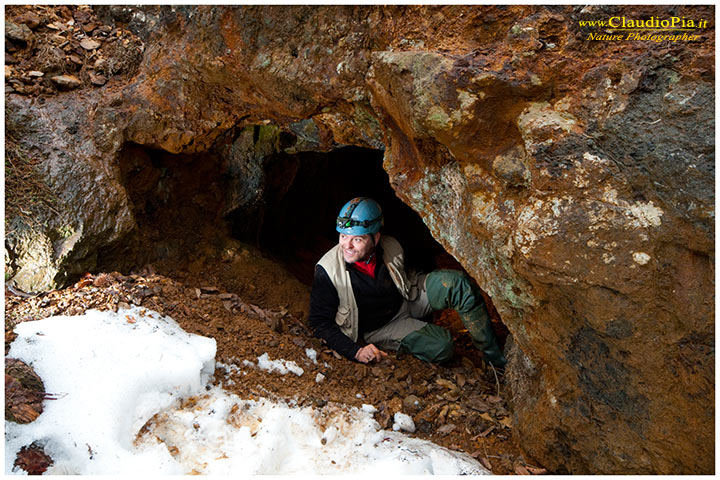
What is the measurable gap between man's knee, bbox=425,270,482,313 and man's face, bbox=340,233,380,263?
595 mm

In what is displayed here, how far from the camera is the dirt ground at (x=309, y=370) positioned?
318 centimetres

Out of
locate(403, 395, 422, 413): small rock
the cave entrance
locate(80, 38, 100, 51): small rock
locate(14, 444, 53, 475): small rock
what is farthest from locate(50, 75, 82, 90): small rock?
locate(403, 395, 422, 413): small rock

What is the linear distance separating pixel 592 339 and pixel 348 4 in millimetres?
2465

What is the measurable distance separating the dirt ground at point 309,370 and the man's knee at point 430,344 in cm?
10

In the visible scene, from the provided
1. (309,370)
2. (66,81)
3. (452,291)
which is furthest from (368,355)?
(66,81)

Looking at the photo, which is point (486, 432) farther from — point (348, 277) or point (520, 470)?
point (348, 277)

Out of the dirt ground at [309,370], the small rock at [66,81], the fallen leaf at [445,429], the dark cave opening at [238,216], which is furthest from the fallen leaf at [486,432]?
the small rock at [66,81]

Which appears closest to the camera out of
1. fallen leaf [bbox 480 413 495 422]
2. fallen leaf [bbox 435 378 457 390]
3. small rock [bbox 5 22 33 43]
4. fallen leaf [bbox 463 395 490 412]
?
fallen leaf [bbox 480 413 495 422]

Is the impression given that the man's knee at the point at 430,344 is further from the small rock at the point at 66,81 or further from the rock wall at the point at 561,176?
the small rock at the point at 66,81

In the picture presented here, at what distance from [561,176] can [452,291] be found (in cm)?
185

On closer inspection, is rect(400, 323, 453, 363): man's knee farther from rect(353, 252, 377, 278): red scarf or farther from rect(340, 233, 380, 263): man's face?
rect(340, 233, 380, 263): man's face

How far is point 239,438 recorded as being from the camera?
274 centimetres

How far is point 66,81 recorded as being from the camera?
4309mm

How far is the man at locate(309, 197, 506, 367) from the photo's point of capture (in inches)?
156
